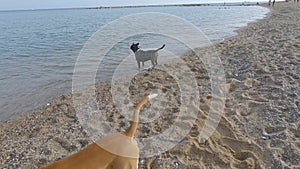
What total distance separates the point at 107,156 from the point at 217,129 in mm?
2588

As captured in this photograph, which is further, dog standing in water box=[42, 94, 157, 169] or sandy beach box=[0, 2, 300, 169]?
sandy beach box=[0, 2, 300, 169]

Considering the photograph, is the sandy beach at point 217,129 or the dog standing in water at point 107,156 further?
the sandy beach at point 217,129

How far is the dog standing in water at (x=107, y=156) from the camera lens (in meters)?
2.45

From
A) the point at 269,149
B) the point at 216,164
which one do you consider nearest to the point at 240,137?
the point at 269,149

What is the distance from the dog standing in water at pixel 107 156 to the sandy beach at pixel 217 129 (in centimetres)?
104

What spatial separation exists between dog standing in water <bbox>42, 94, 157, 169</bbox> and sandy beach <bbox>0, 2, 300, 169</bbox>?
3.43 ft

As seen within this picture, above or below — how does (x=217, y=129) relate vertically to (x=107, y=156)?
below

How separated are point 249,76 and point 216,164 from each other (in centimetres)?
399

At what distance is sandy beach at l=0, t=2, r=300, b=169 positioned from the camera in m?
3.81

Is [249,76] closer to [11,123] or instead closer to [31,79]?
[11,123]

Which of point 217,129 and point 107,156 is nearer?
point 107,156

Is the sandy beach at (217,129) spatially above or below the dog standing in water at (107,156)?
below

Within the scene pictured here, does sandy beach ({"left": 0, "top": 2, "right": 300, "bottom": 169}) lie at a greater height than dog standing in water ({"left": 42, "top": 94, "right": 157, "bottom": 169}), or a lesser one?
lesser

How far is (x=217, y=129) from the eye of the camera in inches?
180
